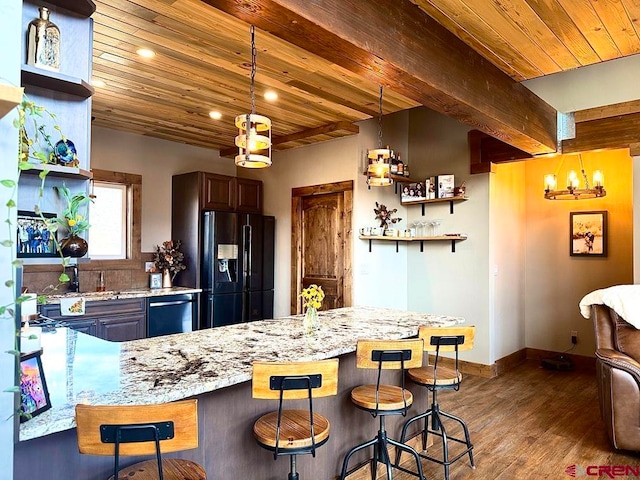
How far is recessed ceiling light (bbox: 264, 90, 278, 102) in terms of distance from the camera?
3793 mm

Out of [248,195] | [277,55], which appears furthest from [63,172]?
[248,195]

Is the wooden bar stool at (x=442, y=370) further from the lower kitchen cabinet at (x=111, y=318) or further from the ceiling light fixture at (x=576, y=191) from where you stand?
the lower kitchen cabinet at (x=111, y=318)

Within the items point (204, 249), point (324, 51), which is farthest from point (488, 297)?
point (324, 51)

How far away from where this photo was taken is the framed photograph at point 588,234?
5.22m

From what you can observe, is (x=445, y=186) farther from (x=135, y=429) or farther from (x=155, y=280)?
(x=135, y=429)

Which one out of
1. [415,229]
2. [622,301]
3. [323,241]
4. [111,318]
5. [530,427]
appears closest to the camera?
[622,301]

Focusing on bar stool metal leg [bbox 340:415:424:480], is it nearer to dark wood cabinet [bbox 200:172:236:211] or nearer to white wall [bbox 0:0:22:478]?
white wall [bbox 0:0:22:478]

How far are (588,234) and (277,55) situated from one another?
4476 mm

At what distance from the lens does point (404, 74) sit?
229 cm

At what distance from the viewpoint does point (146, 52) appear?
3.01m

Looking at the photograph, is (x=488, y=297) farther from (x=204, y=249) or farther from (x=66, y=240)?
(x=66, y=240)

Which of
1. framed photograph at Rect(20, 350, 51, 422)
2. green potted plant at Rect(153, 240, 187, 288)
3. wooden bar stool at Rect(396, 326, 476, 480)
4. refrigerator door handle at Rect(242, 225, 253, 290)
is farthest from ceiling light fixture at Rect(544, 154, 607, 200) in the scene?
framed photograph at Rect(20, 350, 51, 422)

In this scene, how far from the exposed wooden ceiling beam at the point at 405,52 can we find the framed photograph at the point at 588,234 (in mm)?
2378

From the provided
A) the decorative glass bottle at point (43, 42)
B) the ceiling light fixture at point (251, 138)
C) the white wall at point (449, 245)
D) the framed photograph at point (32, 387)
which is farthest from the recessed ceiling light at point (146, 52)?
the white wall at point (449, 245)
